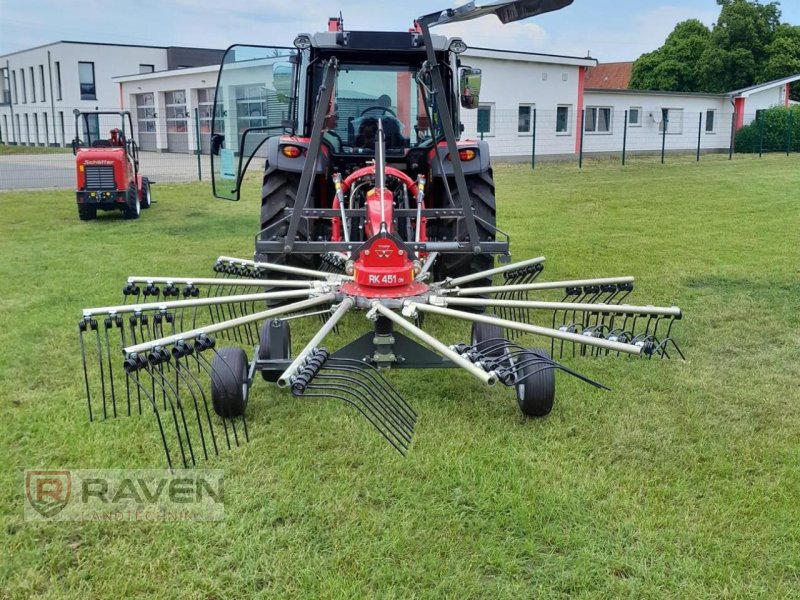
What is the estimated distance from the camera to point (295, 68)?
209 inches

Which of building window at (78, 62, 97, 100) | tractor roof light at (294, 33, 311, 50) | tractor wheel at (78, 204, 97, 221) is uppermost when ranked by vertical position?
building window at (78, 62, 97, 100)

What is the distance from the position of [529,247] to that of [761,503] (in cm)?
523

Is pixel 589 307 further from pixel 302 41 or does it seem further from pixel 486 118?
pixel 486 118

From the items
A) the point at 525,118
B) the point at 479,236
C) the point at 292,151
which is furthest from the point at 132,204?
the point at 525,118

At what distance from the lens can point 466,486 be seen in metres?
2.87

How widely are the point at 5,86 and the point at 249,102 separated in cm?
4106

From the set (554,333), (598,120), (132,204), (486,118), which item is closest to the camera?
(554,333)

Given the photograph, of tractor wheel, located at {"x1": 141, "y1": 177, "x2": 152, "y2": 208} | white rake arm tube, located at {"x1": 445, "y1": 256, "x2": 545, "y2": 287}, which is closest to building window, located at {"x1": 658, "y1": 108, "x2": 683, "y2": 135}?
tractor wheel, located at {"x1": 141, "y1": 177, "x2": 152, "y2": 208}

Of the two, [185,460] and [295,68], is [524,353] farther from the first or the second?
[295,68]

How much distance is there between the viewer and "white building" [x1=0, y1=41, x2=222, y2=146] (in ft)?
111

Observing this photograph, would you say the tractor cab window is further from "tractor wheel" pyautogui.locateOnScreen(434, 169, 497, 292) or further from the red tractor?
the red tractor

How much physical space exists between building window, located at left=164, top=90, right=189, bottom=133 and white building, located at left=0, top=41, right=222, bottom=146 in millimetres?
5526

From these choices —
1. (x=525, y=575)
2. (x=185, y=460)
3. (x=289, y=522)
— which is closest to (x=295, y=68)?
(x=185, y=460)

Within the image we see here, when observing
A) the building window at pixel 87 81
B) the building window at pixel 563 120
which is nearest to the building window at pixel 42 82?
the building window at pixel 87 81
